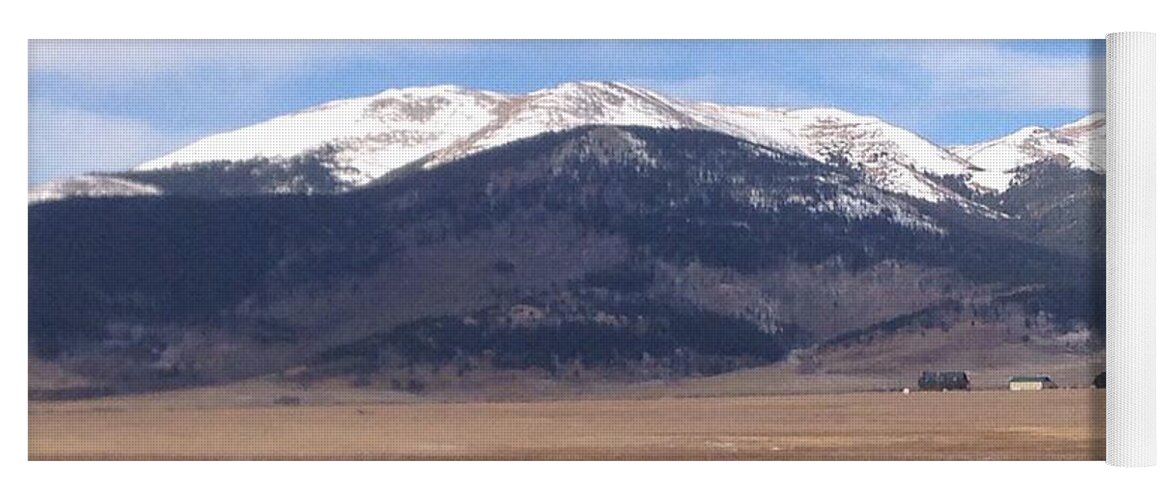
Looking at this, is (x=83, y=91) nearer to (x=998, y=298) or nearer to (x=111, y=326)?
(x=111, y=326)

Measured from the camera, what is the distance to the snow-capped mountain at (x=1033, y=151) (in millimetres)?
12305

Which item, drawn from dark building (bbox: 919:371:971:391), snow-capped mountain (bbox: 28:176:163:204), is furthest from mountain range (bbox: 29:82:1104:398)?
dark building (bbox: 919:371:971:391)

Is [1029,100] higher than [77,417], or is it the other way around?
[1029,100]

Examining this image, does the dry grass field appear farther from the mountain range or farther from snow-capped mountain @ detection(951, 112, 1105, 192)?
snow-capped mountain @ detection(951, 112, 1105, 192)

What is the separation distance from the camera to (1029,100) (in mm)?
12359

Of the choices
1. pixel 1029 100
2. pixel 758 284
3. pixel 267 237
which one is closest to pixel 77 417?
pixel 267 237

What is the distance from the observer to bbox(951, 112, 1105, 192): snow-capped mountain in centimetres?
1230

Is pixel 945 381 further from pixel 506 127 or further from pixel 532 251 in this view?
pixel 506 127

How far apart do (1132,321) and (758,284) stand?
97.2 inches

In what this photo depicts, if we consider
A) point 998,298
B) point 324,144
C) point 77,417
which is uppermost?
point 324,144

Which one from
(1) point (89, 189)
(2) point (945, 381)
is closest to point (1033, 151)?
(2) point (945, 381)

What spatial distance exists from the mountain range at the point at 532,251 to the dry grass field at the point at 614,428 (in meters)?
0.24

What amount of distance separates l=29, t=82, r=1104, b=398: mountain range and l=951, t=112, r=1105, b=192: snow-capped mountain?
0.02 m

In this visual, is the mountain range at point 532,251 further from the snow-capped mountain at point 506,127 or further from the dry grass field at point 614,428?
the dry grass field at point 614,428
